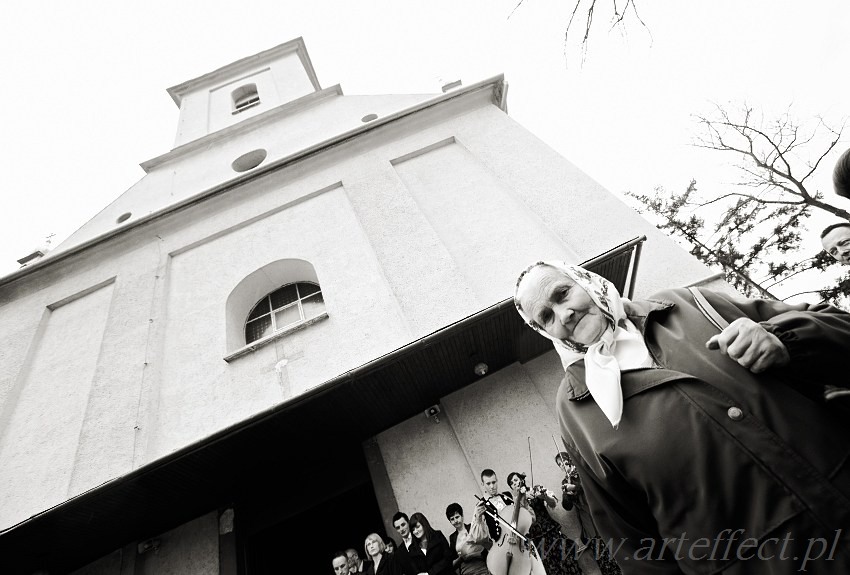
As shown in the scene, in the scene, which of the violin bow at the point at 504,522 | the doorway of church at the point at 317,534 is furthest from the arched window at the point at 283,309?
the violin bow at the point at 504,522

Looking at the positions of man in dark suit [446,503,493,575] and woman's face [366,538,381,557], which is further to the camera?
woman's face [366,538,381,557]

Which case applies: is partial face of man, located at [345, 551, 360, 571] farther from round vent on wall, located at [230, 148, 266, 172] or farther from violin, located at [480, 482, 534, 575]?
round vent on wall, located at [230, 148, 266, 172]

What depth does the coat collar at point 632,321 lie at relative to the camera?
76.3 inches

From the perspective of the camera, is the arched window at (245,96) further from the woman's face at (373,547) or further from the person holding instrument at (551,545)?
the person holding instrument at (551,545)

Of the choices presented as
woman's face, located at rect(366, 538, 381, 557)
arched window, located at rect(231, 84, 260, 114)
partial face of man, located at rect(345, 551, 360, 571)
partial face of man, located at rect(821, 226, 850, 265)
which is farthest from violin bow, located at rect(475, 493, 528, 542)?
arched window, located at rect(231, 84, 260, 114)

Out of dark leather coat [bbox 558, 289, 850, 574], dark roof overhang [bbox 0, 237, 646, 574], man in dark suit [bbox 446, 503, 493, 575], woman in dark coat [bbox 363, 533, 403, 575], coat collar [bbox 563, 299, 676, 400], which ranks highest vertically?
dark roof overhang [bbox 0, 237, 646, 574]

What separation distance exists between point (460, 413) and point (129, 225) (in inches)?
309

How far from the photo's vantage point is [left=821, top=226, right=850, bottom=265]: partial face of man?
12.7 ft

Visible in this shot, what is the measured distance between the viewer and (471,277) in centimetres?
696

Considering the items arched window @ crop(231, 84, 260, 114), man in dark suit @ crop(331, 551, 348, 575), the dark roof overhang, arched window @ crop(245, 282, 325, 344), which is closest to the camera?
the dark roof overhang

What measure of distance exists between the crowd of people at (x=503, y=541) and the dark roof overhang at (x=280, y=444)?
1.52m

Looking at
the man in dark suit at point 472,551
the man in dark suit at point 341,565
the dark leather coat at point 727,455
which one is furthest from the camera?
the man in dark suit at point 341,565

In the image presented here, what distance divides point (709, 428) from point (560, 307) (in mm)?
737

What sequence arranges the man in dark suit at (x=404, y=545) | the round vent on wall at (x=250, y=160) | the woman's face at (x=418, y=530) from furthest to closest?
the round vent on wall at (x=250, y=160) → the woman's face at (x=418, y=530) → the man in dark suit at (x=404, y=545)
